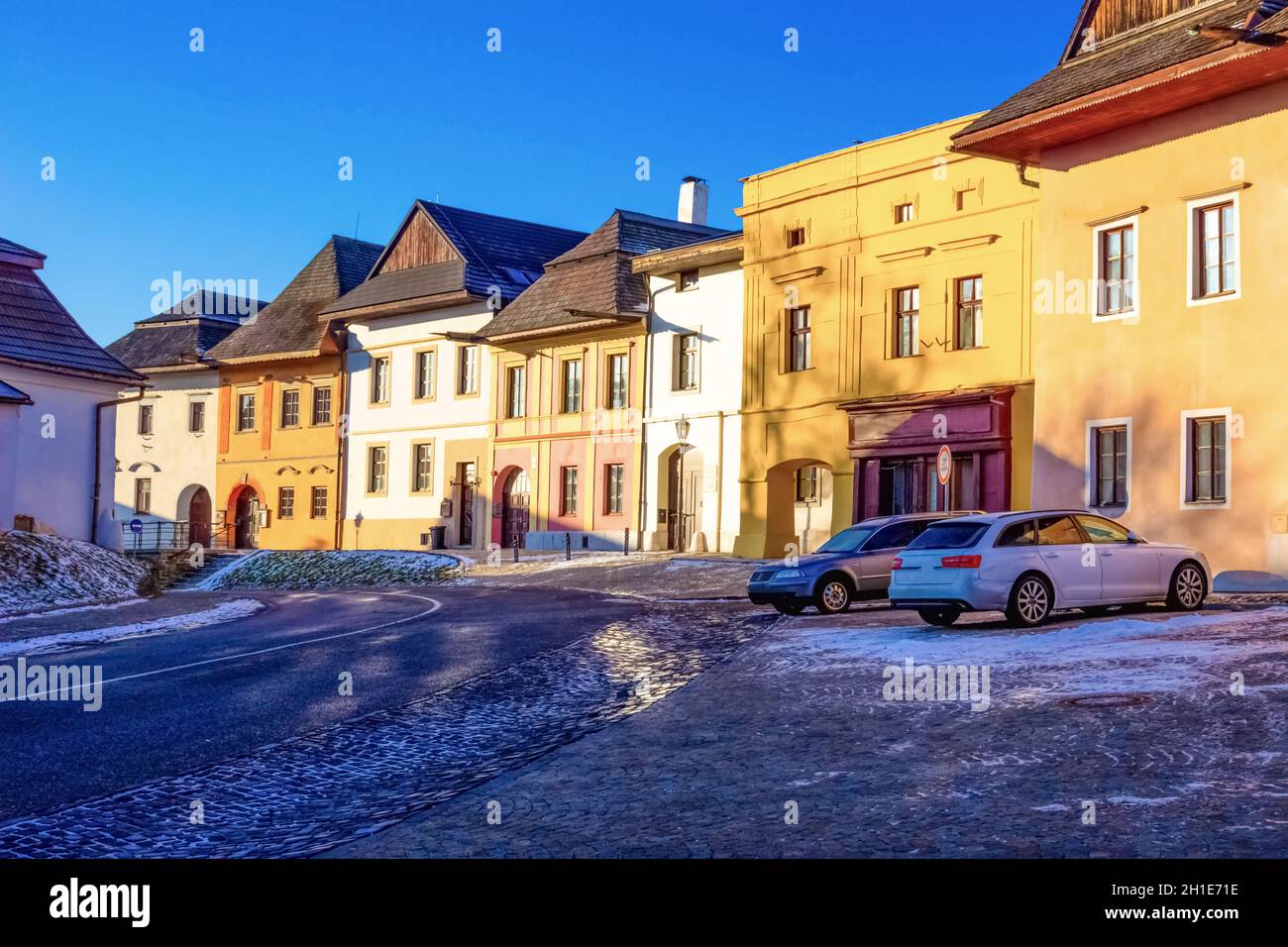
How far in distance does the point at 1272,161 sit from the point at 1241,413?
3.91 meters

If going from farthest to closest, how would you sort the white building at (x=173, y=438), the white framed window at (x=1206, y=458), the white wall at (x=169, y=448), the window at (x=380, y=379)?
the white wall at (x=169, y=448) < the white building at (x=173, y=438) < the window at (x=380, y=379) < the white framed window at (x=1206, y=458)

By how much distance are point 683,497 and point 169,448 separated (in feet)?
87.8

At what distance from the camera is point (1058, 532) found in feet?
64.1

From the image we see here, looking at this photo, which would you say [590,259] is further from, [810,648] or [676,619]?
[810,648]

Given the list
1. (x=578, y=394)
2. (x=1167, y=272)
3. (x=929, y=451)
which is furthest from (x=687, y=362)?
(x=1167, y=272)

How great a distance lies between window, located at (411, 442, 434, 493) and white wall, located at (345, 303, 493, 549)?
165mm

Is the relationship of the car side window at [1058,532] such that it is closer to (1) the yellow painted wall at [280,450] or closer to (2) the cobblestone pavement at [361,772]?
(2) the cobblestone pavement at [361,772]

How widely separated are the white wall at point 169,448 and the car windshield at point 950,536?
44.0m

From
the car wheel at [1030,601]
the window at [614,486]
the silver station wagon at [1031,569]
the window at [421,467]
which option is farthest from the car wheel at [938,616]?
the window at [421,467]

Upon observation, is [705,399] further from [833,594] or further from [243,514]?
[243,514]

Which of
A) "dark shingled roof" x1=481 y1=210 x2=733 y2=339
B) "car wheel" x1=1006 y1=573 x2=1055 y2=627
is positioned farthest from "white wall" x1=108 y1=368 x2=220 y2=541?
"car wheel" x1=1006 y1=573 x2=1055 y2=627

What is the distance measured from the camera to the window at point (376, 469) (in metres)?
53.4

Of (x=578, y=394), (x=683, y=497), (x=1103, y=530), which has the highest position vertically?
(x=578, y=394)
